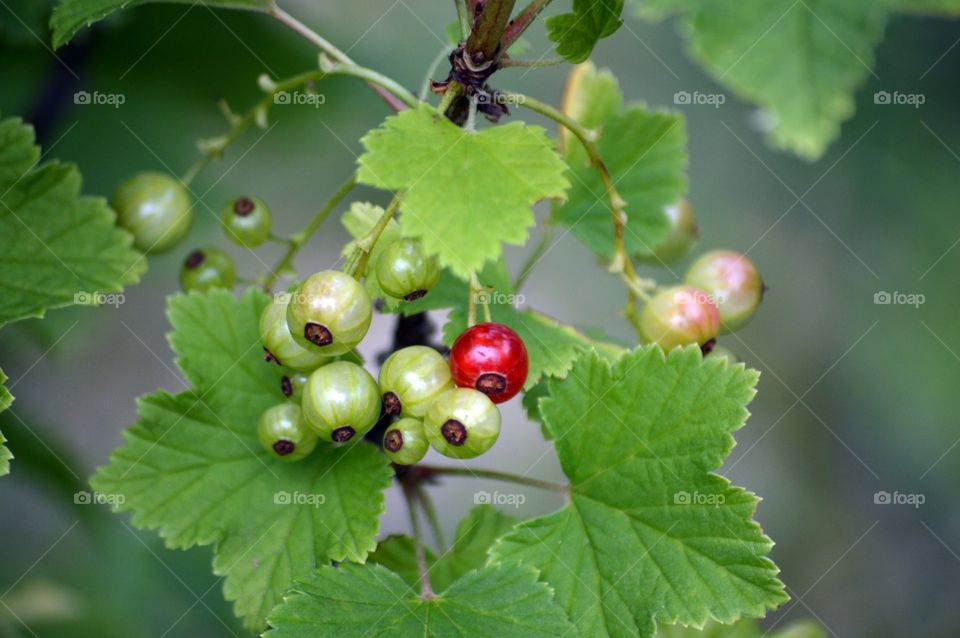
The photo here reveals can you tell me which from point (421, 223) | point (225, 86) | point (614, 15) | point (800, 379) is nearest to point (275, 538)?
point (421, 223)

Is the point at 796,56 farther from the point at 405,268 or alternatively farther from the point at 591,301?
the point at 591,301

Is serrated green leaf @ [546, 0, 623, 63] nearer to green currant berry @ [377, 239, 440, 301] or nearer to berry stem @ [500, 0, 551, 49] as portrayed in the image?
berry stem @ [500, 0, 551, 49]

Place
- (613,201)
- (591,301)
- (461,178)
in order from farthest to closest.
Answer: (591,301) → (613,201) → (461,178)

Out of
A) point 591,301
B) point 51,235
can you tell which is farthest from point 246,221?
point 591,301

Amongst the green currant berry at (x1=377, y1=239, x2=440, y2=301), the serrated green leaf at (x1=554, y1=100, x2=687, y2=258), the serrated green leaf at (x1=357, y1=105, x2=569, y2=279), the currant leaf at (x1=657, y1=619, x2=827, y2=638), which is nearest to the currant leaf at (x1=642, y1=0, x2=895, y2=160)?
the serrated green leaf at (x1=357, y1=105, x2=569, y2=279)

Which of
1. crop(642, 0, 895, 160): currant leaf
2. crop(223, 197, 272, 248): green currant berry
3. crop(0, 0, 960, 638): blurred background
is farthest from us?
crop(0, 0, 960, 638): blurred background

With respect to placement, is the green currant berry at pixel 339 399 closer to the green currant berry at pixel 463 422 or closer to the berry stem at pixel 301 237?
the green currant berry at pixel 463 422

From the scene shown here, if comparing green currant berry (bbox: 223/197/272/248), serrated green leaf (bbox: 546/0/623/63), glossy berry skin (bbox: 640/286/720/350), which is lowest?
green currant berry (bbox: 223/197/272/248)

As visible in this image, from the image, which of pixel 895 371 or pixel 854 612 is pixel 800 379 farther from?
pixel 854 612
